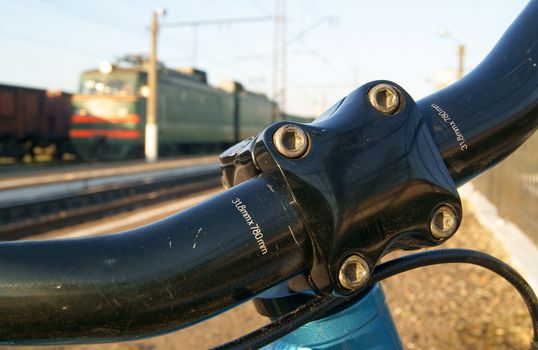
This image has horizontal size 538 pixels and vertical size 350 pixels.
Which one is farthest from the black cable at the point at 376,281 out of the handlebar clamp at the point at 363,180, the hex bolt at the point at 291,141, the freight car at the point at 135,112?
the freight car at the point at 135,112

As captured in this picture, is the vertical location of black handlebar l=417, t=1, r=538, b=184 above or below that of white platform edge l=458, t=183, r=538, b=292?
above

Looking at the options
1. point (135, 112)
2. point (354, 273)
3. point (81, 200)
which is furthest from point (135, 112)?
point (354, 273)

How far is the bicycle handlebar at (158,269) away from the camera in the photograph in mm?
572

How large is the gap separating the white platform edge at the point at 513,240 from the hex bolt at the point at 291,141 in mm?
2326

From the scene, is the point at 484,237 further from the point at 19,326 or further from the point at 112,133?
the point at 112,133

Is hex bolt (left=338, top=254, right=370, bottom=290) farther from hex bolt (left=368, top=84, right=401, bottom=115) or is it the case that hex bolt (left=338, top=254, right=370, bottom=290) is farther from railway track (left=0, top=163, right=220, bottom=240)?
railway track (left=0, top=163, right=220, bottom=240)

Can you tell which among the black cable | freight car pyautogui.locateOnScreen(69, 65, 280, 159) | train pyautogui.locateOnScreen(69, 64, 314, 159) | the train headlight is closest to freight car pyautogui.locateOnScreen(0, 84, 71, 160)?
freight car pyautogui.locateOnScreen(69, 65, 280, 159)

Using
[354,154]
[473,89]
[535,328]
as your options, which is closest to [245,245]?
[354,154]

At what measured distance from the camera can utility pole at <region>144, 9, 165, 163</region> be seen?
2086cm

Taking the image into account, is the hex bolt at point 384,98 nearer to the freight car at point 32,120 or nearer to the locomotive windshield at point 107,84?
the locomotive windshield at point 107,84

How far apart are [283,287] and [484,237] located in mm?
7688

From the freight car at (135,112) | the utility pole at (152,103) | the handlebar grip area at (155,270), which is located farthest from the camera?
the freight car at (135,112)

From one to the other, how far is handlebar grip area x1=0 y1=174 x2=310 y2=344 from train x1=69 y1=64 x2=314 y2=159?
21.9m

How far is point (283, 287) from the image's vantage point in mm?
837
